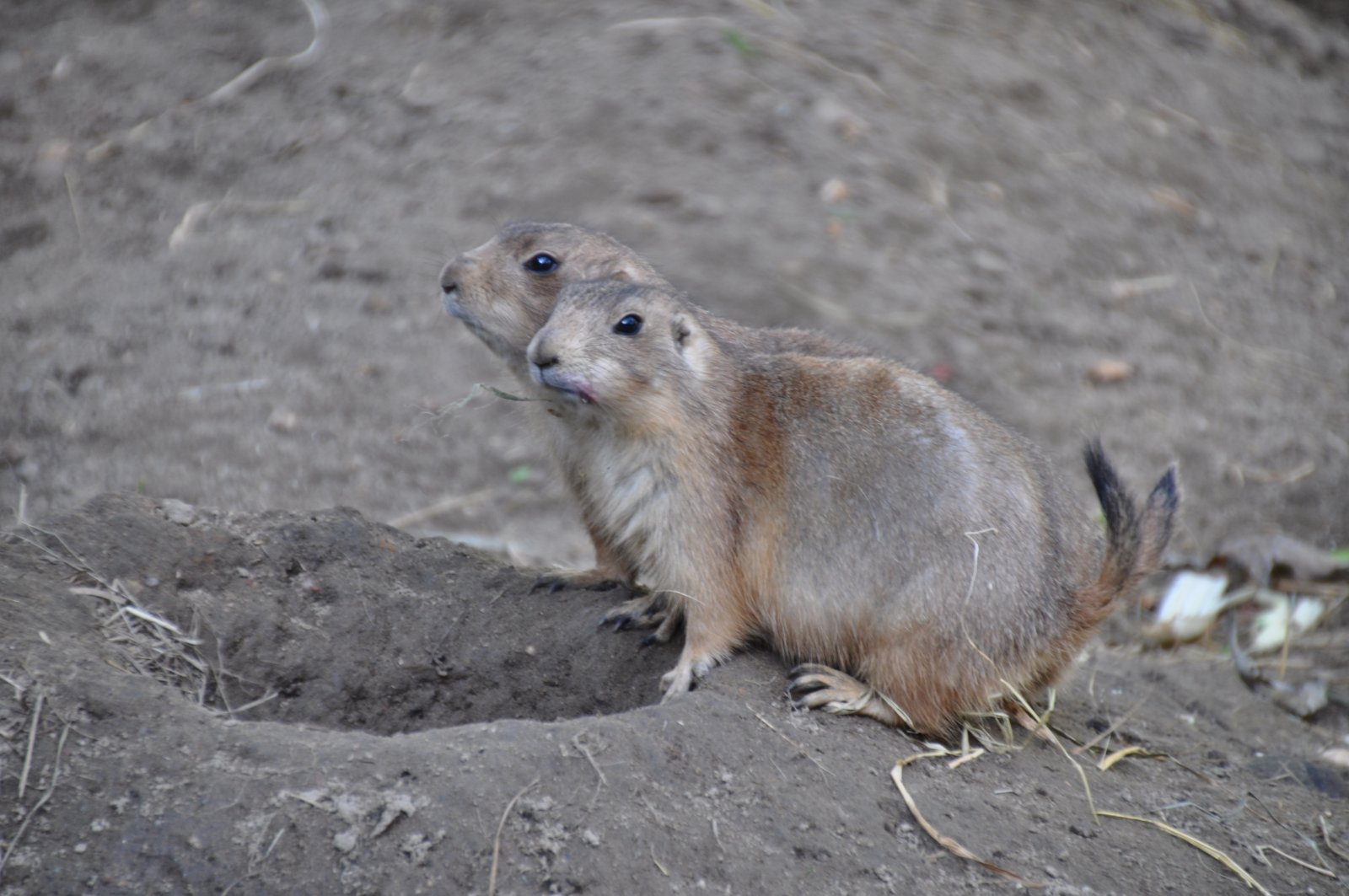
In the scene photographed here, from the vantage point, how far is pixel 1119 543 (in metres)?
4.30

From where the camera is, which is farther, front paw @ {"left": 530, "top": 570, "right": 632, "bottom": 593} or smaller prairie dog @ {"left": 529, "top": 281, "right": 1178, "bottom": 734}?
front paw @ {"left": 530, "top": 570, "right": 632, "bottom": 593}

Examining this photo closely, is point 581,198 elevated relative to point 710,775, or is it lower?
lower

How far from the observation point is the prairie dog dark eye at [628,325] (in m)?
4.34

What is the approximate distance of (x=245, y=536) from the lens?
4.64 m

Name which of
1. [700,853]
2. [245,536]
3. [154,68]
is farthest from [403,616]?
[154,68]

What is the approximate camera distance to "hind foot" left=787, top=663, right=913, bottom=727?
4.16 meters

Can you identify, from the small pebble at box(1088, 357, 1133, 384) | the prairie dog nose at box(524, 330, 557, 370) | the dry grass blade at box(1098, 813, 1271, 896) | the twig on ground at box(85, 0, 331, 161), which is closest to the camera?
the dry grass blade at box(1098, 813, 1271, 896)

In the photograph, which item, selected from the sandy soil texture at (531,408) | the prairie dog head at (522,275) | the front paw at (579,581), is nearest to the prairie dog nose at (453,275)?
the prairie dog head at (522,275)

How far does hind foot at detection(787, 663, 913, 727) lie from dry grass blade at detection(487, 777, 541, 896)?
109 centimetres

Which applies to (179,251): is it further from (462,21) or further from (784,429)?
(784,429)

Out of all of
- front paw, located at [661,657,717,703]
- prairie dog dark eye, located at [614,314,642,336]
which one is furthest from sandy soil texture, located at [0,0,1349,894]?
prairie dog dark eye, located at [614,314,642,336]

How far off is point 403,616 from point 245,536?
64 cm

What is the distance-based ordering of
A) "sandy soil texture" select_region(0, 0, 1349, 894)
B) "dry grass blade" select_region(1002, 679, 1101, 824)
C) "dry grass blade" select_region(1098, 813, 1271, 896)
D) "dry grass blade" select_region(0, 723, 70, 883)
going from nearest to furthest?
"dry grass blade" select_region(0, 723, 70, 883)
"sandy soil texture" select_region(0, 0, 1349, 894)
"dry grass blade" select_region(1098, 813, 1271, 896)
"dry grass blade" select_region(1002, 679, 1101, 824)

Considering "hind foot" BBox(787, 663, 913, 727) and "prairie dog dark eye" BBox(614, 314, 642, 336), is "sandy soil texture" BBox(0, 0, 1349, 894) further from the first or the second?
"prairie dog dark eye" BBox(614, 314, 642, 336)
